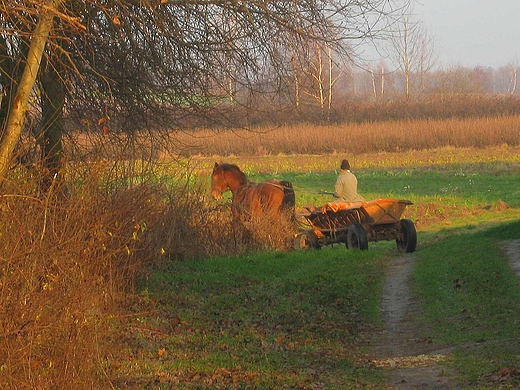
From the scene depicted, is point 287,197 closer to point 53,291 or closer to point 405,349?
point 405,349

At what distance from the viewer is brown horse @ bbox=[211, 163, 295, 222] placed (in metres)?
17.5

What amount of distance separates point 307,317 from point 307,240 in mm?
6946

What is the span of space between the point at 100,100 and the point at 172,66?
3.56 ft

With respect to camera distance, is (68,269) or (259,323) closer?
(68,269)

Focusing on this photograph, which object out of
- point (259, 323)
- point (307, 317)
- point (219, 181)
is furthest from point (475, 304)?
point (219, 181)

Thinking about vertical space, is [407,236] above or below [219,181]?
below

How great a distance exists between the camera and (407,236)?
17391mm

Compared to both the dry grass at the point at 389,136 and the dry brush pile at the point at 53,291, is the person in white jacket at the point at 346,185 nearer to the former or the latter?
the dry brush pile at the point at 53,291

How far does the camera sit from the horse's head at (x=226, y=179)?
1856cm

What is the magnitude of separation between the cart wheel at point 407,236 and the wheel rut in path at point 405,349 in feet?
11.5

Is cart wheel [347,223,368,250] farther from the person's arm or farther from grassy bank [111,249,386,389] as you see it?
the person's arm

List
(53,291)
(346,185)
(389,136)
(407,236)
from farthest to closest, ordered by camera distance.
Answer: (389,136) → (346,185) → (407,236) → (53,291)

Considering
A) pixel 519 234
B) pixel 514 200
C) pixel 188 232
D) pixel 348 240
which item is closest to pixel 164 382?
pixel 188 232

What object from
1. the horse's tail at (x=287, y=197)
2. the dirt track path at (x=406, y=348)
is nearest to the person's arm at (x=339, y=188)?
the horse's tail at (x=287, y=197)
